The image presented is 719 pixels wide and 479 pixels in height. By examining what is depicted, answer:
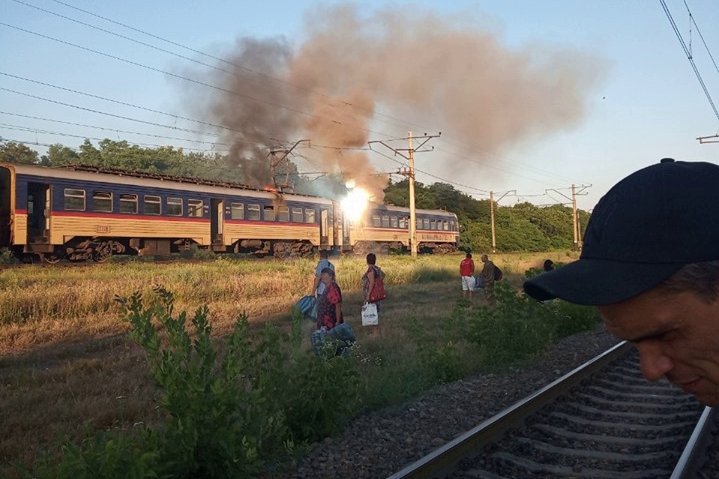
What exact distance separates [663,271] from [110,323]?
45.9 feet

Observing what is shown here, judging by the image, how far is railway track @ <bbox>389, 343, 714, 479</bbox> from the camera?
500 cm

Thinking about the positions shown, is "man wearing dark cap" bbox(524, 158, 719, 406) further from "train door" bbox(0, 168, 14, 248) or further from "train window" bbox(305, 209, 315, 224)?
"train window" bbox(305, 209, 315, 224)

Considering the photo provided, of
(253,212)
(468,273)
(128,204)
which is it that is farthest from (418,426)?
(253,212)

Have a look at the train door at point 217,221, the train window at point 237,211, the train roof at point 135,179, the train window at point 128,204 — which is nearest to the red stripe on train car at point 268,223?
the train window at point 237,211

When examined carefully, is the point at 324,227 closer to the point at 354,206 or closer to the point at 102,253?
the point at 354,206

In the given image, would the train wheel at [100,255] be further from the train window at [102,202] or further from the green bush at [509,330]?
the green bush at [509,330]

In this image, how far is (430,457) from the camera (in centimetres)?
493

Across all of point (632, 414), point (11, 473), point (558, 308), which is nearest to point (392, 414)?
point (632, 414)

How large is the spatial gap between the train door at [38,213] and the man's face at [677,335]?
2419 cm

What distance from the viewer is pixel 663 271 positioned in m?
1.37

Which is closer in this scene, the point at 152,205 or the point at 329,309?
the point at 329,309

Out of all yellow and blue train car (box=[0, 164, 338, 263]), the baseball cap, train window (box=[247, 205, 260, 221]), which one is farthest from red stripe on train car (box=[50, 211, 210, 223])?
the baseball cap

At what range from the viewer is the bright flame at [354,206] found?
38562mm

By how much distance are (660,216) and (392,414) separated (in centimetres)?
600
